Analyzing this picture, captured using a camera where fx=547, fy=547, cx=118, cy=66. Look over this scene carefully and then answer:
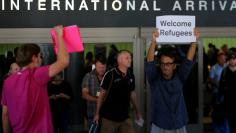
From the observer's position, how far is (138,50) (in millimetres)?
9281

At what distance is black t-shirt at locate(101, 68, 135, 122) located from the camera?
24.9 ft

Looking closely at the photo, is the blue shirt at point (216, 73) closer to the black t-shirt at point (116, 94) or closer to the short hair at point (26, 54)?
the black t-shirt at point (116, 94)

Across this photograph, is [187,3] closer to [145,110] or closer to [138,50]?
[138,50]

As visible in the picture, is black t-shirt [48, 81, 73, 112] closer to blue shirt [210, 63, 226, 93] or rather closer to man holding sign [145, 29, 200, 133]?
man holding sign [145, 29, 200, 133]

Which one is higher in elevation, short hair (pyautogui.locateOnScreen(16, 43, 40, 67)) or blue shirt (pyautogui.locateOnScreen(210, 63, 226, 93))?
short hair (pyautogui.locateOnScreen(16, 43, 40, 67))

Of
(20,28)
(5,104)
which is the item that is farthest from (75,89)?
(5,104)

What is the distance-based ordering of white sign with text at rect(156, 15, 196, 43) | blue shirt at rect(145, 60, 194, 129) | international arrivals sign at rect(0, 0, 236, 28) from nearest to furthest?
1. blue shirt at rect(145, 60, 194, 129)
2. white sign with text at rect(156, 15, 196, 43)
3. international arrivals sign at rect(0, 0, 236, 28)

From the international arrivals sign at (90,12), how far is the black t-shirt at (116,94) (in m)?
1.83

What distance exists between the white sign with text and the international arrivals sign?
2541 millimetres

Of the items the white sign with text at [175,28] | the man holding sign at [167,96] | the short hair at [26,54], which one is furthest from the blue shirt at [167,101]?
the short hair at [26,54]

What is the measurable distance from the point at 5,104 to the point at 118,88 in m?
2.68

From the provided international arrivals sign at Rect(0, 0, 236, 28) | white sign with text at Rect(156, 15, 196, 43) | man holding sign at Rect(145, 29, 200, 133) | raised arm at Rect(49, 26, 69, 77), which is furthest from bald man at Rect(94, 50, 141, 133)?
raised arm at Rect(49, 26, 69, 77)

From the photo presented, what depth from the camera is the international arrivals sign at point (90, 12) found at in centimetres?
925

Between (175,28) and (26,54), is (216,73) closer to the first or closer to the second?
(175,28)
